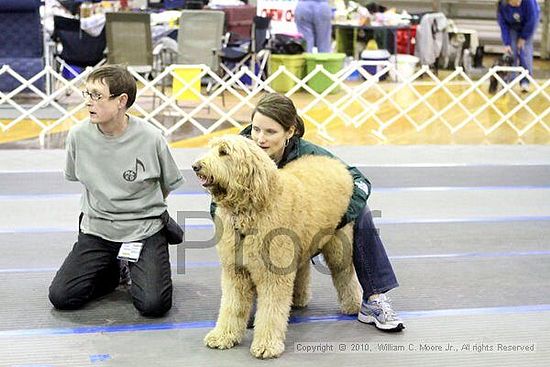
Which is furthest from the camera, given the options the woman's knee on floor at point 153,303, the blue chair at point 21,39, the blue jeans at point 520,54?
the blue jeans at point 520,54

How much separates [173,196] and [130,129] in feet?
5.64

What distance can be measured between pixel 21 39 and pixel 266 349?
266 inches

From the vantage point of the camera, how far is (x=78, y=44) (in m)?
8.67

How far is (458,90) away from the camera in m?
10.8

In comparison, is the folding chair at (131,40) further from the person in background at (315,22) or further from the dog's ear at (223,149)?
the dog's ear at (223,149)

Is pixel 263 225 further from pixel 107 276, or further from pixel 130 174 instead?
pixel 107 276

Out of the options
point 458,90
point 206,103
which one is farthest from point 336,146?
point 458,90

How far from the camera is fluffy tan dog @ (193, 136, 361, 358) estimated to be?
258 centimetres

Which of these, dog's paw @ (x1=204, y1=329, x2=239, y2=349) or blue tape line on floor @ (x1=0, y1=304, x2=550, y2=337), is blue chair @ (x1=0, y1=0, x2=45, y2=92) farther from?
dog's paw @ (x1=204, y1=329, x2=239, y2=349)

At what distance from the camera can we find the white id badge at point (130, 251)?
10.8 feet

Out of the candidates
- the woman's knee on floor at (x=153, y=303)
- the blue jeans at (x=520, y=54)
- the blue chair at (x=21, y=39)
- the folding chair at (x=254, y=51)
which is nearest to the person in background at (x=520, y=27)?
the blue jeans at (x=520, y=54)

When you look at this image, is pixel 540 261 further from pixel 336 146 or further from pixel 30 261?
pixel 336 146

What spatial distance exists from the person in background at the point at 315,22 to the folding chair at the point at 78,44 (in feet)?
8.77

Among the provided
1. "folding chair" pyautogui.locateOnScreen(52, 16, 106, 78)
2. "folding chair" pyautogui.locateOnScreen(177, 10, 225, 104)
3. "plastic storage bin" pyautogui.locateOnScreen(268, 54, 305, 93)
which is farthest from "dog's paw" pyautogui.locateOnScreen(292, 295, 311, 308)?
"plastic storage bin" pyautogui.locateOnScreen(268, 54, 305, 93)
